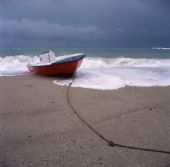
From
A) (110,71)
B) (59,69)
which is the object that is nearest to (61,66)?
(59,69)

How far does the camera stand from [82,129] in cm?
410

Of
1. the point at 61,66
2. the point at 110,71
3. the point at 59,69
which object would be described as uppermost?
the point at 61,66

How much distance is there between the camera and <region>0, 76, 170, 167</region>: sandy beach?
310 centimetres

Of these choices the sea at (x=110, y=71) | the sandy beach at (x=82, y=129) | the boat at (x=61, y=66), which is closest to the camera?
the sandy beach at (x=82, y=129)

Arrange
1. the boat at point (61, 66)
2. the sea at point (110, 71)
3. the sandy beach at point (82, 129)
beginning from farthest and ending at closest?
the boat at point (61, 66) < the sea at point (110, 71) < the sandy beach at point (82, 129)

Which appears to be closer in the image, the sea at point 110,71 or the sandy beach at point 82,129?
the sandy beach at point 82,129

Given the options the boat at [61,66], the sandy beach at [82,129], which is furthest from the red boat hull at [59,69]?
the sandy beach at [82,129]

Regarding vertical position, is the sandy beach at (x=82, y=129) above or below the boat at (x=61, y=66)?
below

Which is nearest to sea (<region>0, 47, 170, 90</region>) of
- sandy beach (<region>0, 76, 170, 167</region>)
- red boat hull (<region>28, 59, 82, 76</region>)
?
red boat hull (<region>28, 59, 82, 76</region>)

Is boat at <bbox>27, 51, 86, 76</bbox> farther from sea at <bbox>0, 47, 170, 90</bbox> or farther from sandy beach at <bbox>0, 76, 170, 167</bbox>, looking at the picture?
sandy beach at <bbox>0, 76, 170, 167</bbox>

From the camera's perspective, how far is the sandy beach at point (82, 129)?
3104mm

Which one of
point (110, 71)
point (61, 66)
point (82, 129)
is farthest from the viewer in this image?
point (110, 71)

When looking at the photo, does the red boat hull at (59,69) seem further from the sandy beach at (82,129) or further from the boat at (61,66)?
the sandy beach at (82,129)

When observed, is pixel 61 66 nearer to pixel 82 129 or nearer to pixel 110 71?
pixel 110 71
